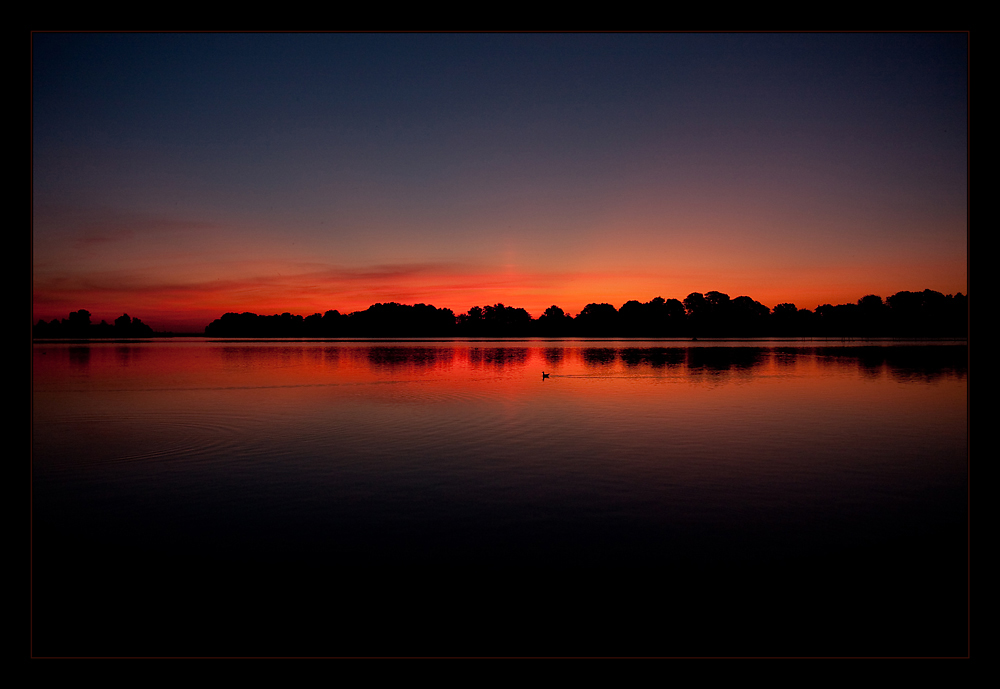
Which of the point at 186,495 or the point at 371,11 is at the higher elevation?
the point at 371,11

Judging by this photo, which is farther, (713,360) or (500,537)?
(713,360)

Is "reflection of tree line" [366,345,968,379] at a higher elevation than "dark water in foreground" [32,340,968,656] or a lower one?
higher

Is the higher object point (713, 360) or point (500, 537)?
point (713, 360)

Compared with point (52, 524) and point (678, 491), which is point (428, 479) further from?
point (52, 524)

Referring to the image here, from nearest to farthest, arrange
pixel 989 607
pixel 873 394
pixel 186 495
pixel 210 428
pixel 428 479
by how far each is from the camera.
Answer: pixel 989 607
pixel 186 495
pixel 428 479
pixel 210 428
pixel 873 394

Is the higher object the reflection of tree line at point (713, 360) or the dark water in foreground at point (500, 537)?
the reflection of tree line at point (713, 360)

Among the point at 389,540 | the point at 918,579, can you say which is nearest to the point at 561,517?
the point at 389,540

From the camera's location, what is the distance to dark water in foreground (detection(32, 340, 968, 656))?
805 centimetres

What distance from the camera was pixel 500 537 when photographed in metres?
11.0

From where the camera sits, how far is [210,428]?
77.1 ft

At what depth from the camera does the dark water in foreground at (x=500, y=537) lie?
805 cm

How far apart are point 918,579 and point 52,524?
17275 millimetres

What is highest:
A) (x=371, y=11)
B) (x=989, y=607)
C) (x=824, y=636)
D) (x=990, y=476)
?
(x=371, y=11)

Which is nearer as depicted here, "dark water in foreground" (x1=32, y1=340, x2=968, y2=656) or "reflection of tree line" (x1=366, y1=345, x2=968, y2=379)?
"dark water in foreground" (x1=32, y1=340, x2=968, y2=656)
